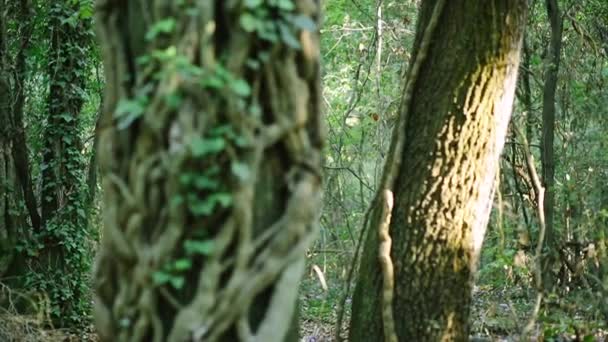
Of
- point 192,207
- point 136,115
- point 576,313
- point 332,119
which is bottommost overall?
point 576,313

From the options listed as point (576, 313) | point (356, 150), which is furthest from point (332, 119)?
point (576, 313)

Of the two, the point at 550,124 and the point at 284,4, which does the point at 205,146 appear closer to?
the point at 284,4

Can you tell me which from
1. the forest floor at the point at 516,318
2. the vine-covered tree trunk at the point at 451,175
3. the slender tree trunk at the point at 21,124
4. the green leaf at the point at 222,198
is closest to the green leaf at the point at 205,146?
the green leaf at the point at 222,198

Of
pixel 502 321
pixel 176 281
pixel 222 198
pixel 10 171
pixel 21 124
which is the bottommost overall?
pixel 502 321

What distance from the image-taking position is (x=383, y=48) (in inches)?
455

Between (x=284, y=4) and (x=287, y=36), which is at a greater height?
(x=284, y=4)

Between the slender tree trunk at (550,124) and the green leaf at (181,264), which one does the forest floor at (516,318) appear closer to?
the slender tree trunk at (550,124)

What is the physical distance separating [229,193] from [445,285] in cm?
271

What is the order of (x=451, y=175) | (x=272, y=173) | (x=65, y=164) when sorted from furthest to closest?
(x=65, y=164), (x=451, y=175), (x=272, y=173)

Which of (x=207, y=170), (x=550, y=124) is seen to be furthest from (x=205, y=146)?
(x=550, y=124)

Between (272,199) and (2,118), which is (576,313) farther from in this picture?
(2,118)

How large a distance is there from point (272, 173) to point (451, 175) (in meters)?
2.42

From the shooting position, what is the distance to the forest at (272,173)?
2777 mm

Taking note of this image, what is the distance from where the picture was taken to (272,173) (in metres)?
2.96
